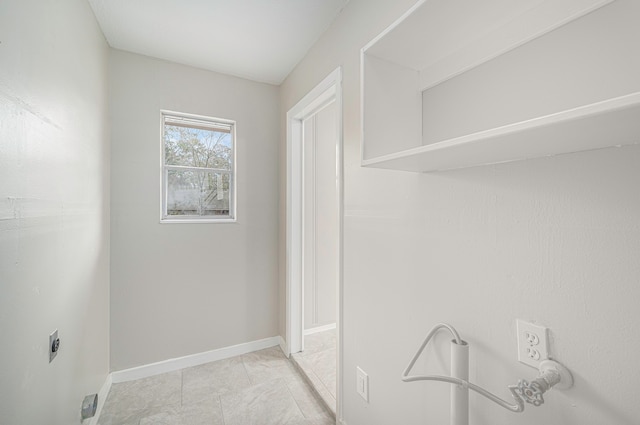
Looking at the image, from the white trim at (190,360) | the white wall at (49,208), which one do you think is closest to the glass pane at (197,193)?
the white wall at (49,208)

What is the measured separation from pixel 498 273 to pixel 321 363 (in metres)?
1.89

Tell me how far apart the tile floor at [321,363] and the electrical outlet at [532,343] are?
4.62 feet

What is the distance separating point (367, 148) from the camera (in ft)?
3.21

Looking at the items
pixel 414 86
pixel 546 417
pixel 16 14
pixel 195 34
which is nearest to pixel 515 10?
pixel 414 86

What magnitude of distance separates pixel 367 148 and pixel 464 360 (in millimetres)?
781

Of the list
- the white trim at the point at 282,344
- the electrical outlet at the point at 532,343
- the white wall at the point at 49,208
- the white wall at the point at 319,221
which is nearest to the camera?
the electrical outlet at the point at 532,343

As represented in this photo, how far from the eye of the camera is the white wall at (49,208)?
86 centimetres

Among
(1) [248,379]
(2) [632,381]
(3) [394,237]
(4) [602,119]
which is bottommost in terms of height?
(1) [248,379]

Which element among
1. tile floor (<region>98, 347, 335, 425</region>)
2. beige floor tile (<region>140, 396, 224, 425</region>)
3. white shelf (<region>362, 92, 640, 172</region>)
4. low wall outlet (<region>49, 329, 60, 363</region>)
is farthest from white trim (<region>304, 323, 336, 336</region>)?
white shelf (<region>362, 92, 640, 172</region>)

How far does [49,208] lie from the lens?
3.73 feet

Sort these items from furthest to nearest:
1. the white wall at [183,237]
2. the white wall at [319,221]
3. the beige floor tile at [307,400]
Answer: the white wall at [319,221] → the white wall at [183,237] → the beige floor tile at [307,400]

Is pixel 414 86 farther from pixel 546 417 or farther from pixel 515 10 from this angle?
pixel 546 417

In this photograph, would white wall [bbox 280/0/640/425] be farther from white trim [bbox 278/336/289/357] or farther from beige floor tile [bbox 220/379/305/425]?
white trim [bbox 278/336/289/357]

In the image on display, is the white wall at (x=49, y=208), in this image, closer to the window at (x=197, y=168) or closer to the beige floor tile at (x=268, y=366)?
the window at (x=197, y=168)
